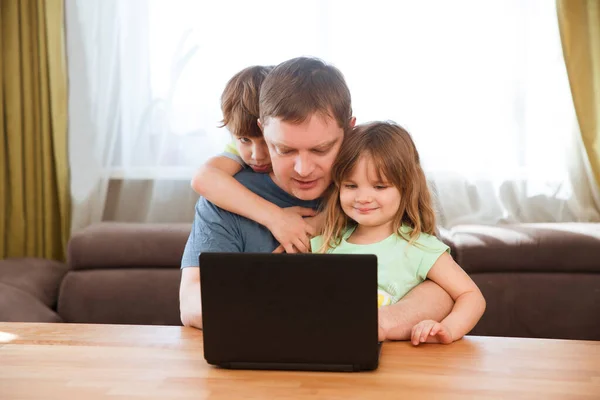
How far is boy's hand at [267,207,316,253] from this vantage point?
173 cm

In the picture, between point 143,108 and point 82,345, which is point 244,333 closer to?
point 82,345

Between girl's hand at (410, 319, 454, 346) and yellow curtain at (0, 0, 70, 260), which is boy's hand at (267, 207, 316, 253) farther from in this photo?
yellow curtain at (0, 0, 70, 260)

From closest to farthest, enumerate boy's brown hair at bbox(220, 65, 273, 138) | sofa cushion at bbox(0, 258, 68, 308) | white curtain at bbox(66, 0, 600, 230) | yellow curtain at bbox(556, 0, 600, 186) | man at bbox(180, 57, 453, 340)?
man at bbox(180, 57, 453, 340) < boy's brown hair at bbox(220, 65, 273, 138) < sofa cushion at bbox(0, 258, 68, 308) < yellow curtain at bbox(556, 0, 600, 186) < white curtain at bbox(66, 0, 600, 230)

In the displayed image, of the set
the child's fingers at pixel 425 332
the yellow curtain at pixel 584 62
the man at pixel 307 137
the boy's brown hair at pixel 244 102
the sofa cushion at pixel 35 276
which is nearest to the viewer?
the child's fingers at pixel 425 332

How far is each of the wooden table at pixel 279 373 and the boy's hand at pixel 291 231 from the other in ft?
1.03

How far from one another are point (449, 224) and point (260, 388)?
241cm

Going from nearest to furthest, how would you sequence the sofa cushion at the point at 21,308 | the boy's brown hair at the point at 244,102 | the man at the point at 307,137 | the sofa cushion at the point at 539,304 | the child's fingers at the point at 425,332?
the child's fingers at the point at 425,332
the man at the point at 307,137
the boy's brown hair at the point at 244,102
the sofa cushion at the point at 21,308
the sofa cushion at the point at 539,304

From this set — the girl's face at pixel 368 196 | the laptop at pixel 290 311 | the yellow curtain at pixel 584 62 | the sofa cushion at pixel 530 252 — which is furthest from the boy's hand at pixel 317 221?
the yellow curtain at pixel 584 62

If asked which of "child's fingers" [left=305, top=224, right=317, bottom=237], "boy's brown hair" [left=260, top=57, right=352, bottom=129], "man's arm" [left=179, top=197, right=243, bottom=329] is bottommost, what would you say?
"man's arm" [left=179, top=197, right=243, bottom=329]

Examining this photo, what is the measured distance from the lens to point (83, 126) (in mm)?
3627

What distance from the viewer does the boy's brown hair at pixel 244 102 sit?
185 cm

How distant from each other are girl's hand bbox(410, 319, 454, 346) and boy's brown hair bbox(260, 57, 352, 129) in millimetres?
494

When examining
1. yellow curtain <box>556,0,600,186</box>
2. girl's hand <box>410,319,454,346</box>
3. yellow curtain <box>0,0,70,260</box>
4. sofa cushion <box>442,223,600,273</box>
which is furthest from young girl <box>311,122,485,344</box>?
yellow curtain <box>0,0,70,260</box>

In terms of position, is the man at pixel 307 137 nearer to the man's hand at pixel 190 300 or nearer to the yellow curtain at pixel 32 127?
the man's hand at pixel 190 300
